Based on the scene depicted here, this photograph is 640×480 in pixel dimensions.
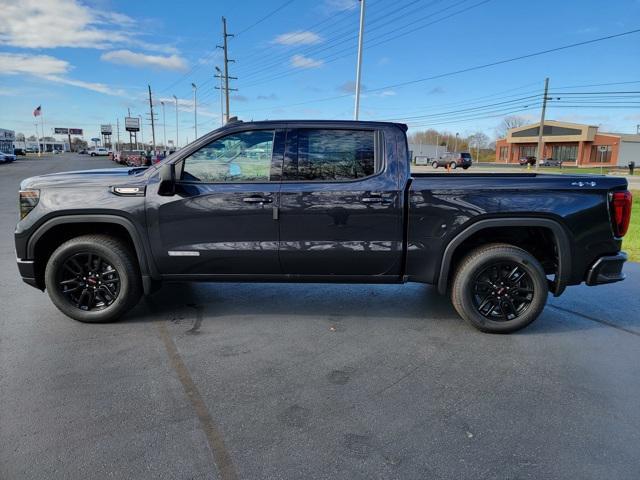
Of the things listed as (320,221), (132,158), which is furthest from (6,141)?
(320,221)

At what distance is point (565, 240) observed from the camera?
13.1 ft

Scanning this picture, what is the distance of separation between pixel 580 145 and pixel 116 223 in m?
76.3

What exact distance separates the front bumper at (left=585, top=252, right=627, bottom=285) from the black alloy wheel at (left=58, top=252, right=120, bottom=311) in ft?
14.1

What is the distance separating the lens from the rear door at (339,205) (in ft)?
13.2

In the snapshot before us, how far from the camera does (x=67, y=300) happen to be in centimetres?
435

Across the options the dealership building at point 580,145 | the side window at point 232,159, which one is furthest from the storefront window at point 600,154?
the side window at point 232,159

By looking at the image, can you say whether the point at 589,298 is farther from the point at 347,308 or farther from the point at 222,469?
the point at 222,469

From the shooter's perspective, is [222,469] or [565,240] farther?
[565,240]

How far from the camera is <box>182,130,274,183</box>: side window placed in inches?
163

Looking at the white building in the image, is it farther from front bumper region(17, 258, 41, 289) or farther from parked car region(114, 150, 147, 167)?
front bumper region(17, 258, 41, 289)

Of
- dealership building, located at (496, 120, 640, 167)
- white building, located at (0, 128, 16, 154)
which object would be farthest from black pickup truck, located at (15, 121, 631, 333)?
white building, located at (0, 128, 16, 154)

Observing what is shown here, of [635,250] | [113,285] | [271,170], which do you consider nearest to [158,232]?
[113,285]

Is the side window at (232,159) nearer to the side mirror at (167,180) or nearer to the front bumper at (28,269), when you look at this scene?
the side mirror at (167,180)

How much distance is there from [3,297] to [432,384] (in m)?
4.72
